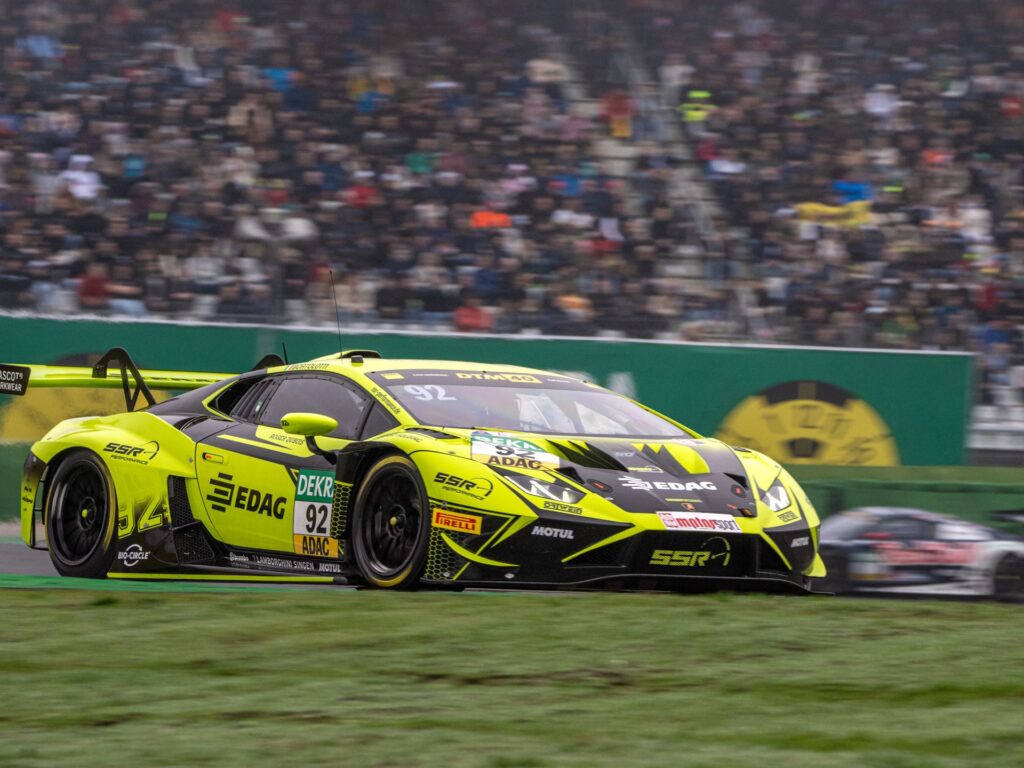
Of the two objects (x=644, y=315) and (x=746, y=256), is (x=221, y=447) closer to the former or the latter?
(x=644, y=315)

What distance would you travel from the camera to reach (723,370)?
14734mm

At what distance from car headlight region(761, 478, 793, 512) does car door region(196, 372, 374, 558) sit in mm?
1838

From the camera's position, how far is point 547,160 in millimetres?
17797

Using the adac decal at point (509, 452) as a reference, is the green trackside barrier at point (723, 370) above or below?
above

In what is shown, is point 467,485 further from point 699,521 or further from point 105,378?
point 105,378

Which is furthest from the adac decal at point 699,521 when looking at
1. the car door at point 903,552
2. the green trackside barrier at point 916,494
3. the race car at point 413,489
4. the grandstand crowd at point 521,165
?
the grandstand crowd at point 521,165

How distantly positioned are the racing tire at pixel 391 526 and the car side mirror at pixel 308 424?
32 cm

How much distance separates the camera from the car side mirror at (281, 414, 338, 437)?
745 cm

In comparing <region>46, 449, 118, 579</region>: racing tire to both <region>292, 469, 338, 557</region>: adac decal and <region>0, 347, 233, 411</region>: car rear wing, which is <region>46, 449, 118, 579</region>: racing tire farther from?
<region>292, 469, 338, 557</region>: adac decal

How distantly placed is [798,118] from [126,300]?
24.9ft

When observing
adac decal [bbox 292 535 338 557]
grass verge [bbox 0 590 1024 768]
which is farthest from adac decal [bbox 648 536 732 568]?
adac decal [bbox 292 535 338 557]

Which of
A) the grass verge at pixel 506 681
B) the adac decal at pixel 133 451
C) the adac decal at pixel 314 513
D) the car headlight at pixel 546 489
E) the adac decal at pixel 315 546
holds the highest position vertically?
the adac decal at pixel 133 451

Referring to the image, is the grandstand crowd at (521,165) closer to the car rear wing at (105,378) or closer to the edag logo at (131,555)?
the car rear wing at (105,378)

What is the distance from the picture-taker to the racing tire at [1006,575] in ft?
31.7
